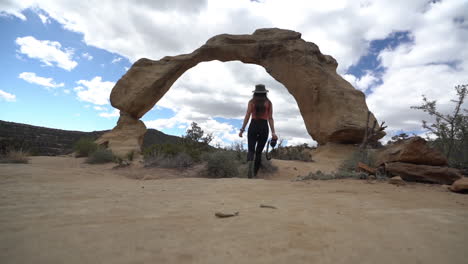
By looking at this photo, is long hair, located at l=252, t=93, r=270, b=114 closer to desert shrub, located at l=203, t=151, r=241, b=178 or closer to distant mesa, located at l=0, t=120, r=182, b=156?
desert shrub, located at l=203, t=151, r=241, b=178

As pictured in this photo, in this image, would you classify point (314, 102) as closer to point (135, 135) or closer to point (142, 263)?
point (135, 135)

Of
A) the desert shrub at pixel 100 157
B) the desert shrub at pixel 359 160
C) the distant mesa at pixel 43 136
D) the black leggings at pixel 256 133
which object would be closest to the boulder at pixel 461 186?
the desert shrub at pixel 359 160

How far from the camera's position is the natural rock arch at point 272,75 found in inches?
430

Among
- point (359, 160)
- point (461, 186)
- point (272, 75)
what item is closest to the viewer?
point (461, 186)

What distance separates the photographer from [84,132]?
21.8 m

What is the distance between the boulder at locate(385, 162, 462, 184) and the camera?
3639 millimetres

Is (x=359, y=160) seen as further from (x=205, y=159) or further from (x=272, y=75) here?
(x=272, y=75)

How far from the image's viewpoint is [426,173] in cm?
370

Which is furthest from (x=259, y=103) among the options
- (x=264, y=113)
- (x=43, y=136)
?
(x=43, y=136)

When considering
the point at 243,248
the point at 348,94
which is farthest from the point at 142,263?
the point at 348,94

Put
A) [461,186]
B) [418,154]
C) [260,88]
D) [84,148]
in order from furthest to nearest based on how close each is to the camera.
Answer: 1. [84,148]
2. [260,88]
3. [418,154]
4. [461,186]

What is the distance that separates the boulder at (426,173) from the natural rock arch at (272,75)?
675cm

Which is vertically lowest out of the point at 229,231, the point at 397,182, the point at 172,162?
the point at 229,231

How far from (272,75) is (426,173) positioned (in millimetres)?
9428
